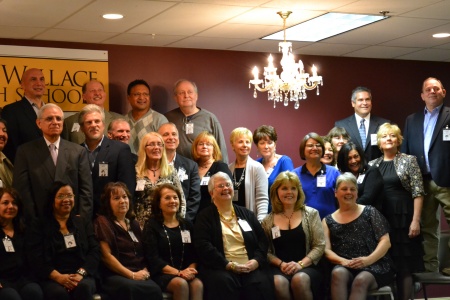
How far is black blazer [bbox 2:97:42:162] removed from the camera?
260 inches

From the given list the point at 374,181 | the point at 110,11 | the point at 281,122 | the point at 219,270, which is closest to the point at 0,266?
the point at 219,270

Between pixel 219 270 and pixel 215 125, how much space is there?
5.86 ft

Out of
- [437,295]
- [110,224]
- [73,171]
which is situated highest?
[73,171]

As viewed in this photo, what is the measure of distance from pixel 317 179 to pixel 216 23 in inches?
63.3

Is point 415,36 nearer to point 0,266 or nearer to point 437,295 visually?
point 437,295

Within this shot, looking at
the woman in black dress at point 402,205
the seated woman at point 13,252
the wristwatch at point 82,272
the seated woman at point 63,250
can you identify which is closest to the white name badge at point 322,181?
the woman in black dress at point 402,205

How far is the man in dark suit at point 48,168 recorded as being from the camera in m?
5.91

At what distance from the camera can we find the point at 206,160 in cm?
677

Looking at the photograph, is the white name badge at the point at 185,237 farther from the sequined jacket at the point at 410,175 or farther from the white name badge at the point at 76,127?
the sequined jacket at the point at 410,175

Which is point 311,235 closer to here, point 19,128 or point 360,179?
point 360,179

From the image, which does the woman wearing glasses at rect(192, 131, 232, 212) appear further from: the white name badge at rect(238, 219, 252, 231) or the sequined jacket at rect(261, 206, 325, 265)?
the sequined jacket at rect(261, 206, 325, 265)

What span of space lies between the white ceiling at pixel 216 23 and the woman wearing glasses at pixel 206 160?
1.03 meters

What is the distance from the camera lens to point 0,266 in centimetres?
563

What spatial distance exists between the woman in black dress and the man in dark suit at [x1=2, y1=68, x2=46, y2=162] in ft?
9.86
